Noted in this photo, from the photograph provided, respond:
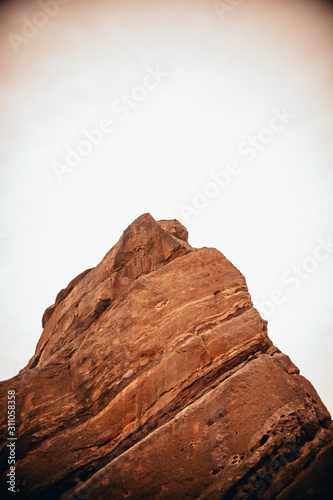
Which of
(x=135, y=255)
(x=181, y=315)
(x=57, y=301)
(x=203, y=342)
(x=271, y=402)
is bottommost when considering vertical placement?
(x=271, y=402)

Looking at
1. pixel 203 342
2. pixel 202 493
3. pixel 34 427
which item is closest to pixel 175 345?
pixel 203 342

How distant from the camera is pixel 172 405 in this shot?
986cm

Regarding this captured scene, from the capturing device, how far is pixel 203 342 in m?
10.8

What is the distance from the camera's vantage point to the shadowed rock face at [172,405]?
8125 millimetres

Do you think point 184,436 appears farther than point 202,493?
Yes

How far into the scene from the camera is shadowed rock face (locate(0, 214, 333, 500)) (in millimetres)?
8125

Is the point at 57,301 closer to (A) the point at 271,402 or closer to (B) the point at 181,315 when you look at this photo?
(B) the point at 181,315

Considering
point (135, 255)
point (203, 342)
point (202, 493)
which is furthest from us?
point (135, 255)

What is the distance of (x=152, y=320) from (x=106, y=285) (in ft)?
11.9

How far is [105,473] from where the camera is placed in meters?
8.40

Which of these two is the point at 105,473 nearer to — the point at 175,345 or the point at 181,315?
the point at 175,345

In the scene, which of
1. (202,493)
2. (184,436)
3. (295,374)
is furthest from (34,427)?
(295,374)

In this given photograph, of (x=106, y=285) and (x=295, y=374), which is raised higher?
(x=106, y=285)

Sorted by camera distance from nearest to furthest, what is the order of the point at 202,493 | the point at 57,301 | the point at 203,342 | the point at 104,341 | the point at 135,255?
the point at 202,493
the point at 203,342
the point at 104,341
the point at 135,255
the point at 57,301
